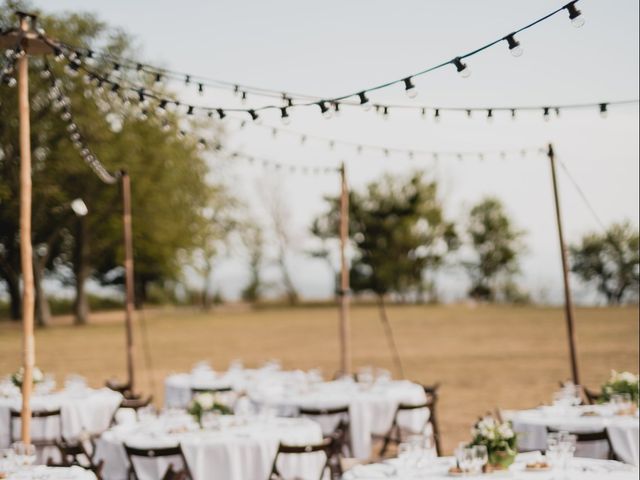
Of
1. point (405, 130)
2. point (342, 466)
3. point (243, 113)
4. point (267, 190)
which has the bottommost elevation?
point (342, 466)

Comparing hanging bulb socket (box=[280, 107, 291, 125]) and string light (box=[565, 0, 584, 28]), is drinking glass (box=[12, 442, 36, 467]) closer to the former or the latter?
hanging bulb socket (box=[280, 107, 291, 125])

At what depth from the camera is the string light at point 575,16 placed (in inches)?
190

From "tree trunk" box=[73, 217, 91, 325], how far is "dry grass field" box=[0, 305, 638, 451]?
0.87 m

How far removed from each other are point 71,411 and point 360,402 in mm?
3148

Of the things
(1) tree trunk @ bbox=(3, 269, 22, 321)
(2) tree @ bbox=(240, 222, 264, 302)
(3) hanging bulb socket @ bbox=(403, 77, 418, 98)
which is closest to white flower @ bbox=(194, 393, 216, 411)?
(3) hanging bulb socket @ bbox=(403, 77, 418, 98)

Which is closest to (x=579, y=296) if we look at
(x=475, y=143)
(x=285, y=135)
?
(x=475, y=143)

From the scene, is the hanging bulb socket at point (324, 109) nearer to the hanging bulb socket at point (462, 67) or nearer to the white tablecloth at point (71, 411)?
the hanging bulb socket at point (462, 67)

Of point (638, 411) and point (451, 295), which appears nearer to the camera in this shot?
point (638, 411)

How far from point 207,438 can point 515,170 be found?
48.3 feet

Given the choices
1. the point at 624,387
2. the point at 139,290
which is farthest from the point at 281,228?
the point at 624,387

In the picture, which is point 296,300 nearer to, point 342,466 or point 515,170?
point 515,170

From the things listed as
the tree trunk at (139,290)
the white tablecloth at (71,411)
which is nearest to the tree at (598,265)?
the tree trunk at (139,290)

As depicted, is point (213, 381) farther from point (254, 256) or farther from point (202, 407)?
point (254, 256)

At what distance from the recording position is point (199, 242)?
37.2 metres
